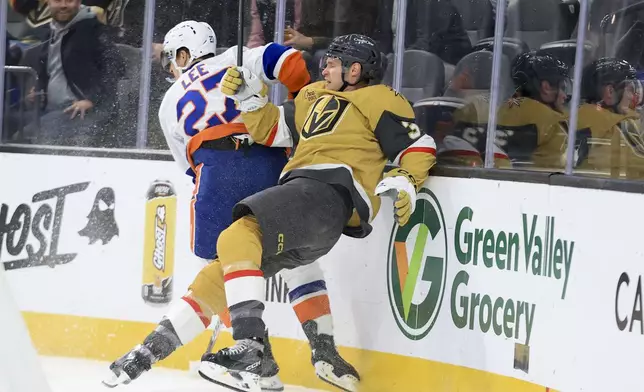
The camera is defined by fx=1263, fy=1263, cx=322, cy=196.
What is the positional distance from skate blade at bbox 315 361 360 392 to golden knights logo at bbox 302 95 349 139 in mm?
798

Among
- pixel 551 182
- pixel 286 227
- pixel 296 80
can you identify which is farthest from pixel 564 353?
pixel 296 80

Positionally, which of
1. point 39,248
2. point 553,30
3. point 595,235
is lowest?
point 39,248

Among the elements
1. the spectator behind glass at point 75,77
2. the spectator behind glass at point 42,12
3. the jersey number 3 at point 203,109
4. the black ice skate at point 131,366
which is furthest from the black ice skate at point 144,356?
the spectator behind glass at point 42,12

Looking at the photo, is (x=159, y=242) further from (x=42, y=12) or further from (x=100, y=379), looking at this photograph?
(x=42, y=12)

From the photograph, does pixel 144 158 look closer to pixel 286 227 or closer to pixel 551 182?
pixel 286 227

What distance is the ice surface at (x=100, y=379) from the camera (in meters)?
4.68

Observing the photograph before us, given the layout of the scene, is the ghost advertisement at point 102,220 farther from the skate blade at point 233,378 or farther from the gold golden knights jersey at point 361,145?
the skate blade at point 233,378

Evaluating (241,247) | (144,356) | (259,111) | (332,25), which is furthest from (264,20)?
(144,356)

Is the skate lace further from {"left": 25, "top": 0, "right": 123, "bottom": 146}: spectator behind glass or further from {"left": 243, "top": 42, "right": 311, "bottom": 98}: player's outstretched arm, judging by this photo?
{"left": 25, "top": 0, "right": 123, "bottom": 146}: spectator behind glass

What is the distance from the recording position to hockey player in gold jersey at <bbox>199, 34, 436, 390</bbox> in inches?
157

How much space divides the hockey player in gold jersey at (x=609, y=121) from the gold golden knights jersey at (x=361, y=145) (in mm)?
632

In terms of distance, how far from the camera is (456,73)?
4414mm

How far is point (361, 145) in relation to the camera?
4180 mm

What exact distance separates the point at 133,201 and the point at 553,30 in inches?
81.9
